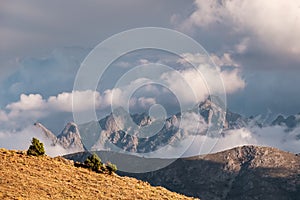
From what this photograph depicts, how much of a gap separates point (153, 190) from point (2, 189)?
103 ft

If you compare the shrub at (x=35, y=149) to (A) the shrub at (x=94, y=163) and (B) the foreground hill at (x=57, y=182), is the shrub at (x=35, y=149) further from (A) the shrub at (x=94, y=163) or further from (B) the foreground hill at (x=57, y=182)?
(A) the shrub at (x=94, y=163)

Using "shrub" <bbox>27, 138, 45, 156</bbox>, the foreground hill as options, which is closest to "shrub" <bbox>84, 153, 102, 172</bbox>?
the foreground hill

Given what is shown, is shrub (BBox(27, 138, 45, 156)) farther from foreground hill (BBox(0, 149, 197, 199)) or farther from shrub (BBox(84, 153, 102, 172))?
shrub (BBox(84, 153, 102, 172))

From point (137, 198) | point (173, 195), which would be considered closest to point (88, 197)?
point (137, 198)

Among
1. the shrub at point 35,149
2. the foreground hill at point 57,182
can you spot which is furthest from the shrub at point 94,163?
the shrub at point 35,149

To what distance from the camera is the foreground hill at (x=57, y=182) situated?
256 ft

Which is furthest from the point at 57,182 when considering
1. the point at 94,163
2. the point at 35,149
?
the point at 35,149

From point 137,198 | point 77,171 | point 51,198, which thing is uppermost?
point 77,171

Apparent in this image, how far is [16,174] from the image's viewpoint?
281 ft

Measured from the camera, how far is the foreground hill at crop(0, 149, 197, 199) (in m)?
78.1

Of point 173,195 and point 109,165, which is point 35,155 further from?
point 173,195

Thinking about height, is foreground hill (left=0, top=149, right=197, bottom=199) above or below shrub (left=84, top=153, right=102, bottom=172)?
below

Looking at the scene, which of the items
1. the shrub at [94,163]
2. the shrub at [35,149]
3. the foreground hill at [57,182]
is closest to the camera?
the foreground hill at [57,182]

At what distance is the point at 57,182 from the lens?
85375 mm
